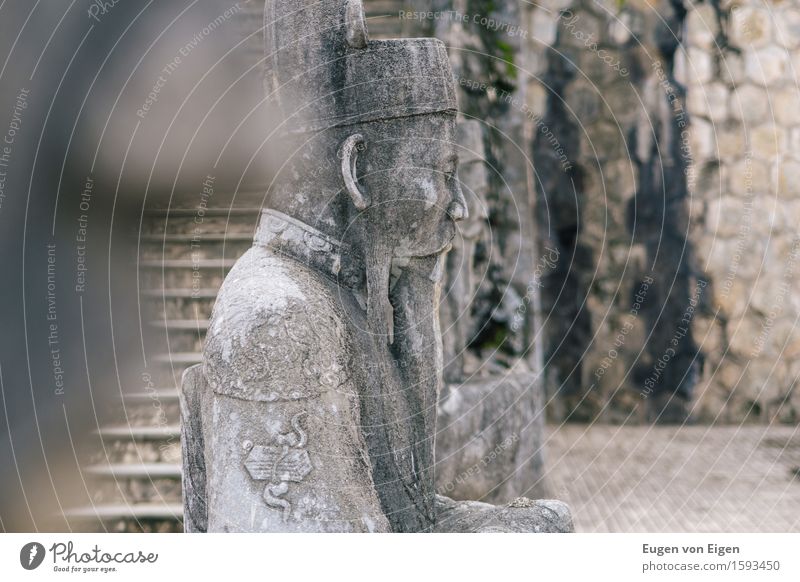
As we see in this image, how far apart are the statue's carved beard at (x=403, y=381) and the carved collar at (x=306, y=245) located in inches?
2.6

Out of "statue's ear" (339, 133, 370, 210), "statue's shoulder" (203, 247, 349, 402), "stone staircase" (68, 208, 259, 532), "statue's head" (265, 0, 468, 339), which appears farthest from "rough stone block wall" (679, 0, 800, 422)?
"statue's shoulder" (203, 247, 349, 402)

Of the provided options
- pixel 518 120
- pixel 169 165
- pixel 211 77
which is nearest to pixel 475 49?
pixel 518 120

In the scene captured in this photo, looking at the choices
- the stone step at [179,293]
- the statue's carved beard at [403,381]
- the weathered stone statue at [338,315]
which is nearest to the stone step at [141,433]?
the stone step at [179,293]

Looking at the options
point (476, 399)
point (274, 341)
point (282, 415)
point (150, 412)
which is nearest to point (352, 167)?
point (274, 341)

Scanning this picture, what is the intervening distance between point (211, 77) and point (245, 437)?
3935 mm

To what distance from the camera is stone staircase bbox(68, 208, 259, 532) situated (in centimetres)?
548

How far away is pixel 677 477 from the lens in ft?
23.4

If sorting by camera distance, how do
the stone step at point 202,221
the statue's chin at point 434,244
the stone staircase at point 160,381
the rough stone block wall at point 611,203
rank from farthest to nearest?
the rough stone block wall at point 611,203 < the stone step at point 202,221 < the stone staircase at point 160,381 < the statue's chin at point 434,244

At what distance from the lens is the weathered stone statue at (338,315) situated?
213 centimetres

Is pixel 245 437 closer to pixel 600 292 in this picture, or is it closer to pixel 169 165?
pixel 169 165

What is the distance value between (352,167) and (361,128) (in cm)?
10

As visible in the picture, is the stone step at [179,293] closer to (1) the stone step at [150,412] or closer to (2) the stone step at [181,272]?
(2) the stone step at [181,272]

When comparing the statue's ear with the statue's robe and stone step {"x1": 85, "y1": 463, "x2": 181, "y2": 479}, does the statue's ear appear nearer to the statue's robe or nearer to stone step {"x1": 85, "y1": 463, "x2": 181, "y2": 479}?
the statue's robe

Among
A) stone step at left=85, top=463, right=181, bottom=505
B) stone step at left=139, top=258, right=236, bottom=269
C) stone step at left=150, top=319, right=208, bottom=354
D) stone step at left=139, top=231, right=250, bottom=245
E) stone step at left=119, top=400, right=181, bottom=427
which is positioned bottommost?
stone step at left=85, top=463, right=181, bottom=505
